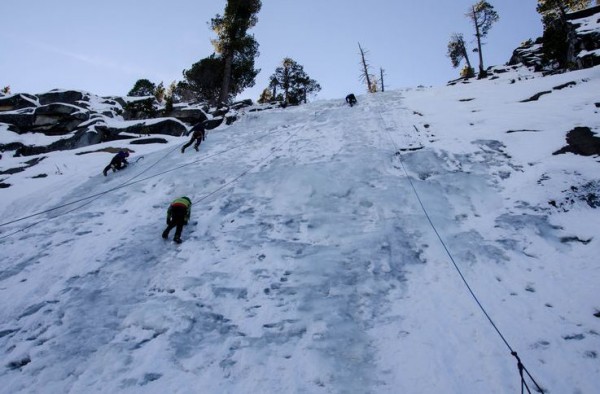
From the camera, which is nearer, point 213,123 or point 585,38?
point 585,38

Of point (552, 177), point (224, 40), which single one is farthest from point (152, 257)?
point (224, 40)

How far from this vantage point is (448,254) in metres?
6.54

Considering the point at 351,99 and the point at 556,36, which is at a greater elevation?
the point at 556,36

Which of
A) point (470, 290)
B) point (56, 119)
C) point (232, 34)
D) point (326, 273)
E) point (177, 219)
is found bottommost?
point (470, 290)

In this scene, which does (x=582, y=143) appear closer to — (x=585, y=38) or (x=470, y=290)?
(x=470, y=290)

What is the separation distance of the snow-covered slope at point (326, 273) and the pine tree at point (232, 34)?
837 inches

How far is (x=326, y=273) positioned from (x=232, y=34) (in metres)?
29.8

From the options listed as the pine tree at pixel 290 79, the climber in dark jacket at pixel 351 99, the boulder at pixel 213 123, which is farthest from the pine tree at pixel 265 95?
the climber in dark jacket at pixel 351 99

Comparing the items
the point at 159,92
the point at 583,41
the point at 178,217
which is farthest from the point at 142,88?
the point at 583,41

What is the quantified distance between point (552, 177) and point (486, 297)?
4381 mm

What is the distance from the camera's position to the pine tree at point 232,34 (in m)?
30.2

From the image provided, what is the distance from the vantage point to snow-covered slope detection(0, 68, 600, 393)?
14.5 ft

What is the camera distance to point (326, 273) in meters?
6.36

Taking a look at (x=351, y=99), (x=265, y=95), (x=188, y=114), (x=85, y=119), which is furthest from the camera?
(x=265, y=95)
